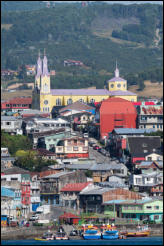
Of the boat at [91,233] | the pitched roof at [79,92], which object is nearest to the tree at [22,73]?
the pitched roof at [79,92]

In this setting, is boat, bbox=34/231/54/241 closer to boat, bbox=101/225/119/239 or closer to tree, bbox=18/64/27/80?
boat, bbox=101/225/119/239

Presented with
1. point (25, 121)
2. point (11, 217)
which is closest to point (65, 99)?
point (25, 121)

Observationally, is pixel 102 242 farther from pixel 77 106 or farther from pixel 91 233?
pixel 77 106

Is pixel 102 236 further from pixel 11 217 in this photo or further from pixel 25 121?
pixel 25 121

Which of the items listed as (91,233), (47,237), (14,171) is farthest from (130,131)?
(47,237)

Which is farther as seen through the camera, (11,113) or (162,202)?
(11,113)

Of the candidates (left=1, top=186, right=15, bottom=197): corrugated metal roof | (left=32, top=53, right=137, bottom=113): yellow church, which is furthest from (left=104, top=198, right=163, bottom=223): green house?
(left=32, top=53, right=137, bottom=113): yellow church
